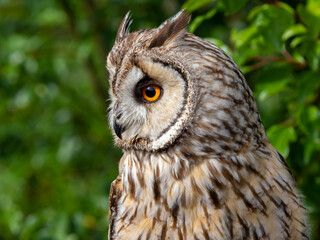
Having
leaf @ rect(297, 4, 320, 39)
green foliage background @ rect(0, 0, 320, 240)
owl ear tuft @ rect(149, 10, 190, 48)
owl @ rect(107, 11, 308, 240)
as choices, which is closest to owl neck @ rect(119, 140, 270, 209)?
owl @ rect(107, 11, 308, 240)

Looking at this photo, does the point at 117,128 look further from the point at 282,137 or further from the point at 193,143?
the point at 282,137

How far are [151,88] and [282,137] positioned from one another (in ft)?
2.21

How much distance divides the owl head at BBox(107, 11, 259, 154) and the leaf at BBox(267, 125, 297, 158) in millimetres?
250

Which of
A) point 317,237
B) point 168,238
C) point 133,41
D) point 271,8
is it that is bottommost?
point 317,237

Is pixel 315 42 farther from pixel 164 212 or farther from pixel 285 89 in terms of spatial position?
pixel 164 212

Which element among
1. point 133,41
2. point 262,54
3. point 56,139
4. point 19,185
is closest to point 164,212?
point 133,41

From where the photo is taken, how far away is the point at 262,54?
7.04 ft

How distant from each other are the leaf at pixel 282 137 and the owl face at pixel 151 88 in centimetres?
51

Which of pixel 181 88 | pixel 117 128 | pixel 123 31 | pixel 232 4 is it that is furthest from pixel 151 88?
pixel 232 4

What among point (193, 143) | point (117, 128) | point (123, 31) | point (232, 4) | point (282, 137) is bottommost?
point (282, 137)

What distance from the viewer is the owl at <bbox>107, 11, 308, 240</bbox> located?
175 centimetres

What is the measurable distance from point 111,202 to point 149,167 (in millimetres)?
316

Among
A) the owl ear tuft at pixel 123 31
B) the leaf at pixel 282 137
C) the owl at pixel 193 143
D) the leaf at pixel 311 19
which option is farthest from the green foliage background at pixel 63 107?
the owl ear tuft at pixel 123 31

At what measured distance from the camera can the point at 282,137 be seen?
207cm
